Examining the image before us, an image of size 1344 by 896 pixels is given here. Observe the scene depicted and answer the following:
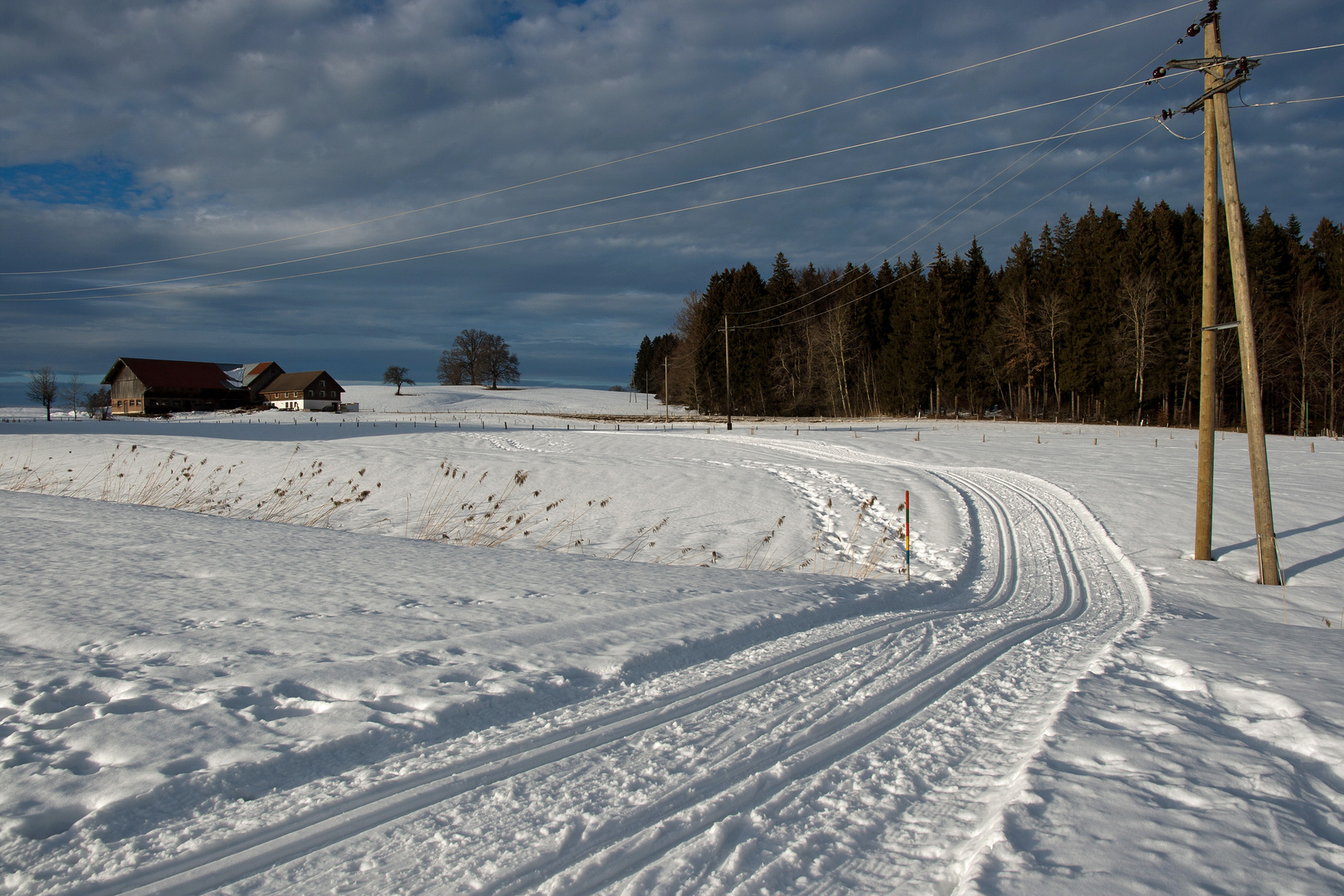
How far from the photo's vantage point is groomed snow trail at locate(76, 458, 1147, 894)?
2.66m

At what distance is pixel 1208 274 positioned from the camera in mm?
11633

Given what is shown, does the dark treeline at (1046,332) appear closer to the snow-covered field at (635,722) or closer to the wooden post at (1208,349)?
the wooden post at (1208,349)

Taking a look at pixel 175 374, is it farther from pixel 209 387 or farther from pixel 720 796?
pixel 720 796

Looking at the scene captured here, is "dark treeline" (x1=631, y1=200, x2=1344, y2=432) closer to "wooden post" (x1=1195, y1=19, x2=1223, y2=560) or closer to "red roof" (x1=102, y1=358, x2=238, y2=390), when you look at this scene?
"wooden post" (x1=1195, y1=19, x2=1223, y2=560)

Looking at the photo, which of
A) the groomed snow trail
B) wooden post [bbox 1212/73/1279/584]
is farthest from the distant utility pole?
the groomed snow trail

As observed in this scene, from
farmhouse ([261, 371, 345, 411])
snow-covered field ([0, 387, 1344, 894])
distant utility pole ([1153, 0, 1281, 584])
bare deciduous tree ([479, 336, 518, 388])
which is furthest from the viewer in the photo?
bare deciduous tree ([479, 336, 518, 388])

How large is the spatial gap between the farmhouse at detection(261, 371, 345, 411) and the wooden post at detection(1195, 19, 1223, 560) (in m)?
82.6

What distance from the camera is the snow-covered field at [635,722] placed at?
2734 millimetres

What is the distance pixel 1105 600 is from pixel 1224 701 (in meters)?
5.02

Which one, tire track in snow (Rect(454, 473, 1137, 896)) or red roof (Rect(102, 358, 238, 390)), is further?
red roof (Rect(102, 358, 238, 390))

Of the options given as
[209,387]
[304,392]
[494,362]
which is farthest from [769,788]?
[494,362]

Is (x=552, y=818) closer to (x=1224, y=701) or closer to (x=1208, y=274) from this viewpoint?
(x=1224, y=701)

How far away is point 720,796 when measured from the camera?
325cm

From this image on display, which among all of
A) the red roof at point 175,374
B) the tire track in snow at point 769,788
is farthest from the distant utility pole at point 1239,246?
the red roof at point 175,374
